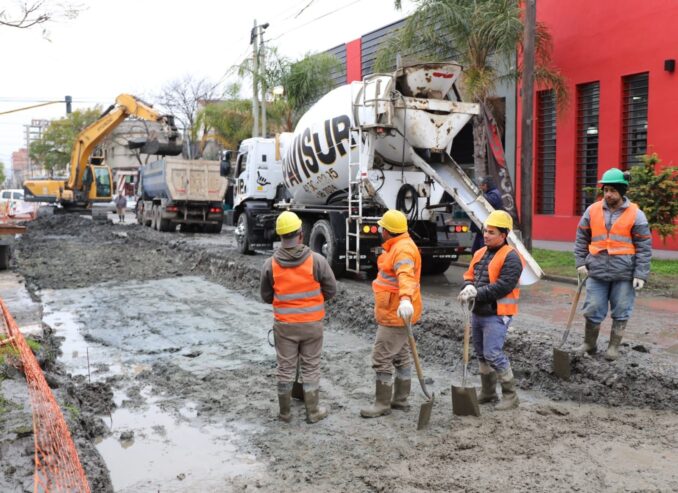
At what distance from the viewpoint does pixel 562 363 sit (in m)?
6.24

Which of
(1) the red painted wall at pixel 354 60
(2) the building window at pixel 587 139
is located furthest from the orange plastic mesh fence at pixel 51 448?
(1) the red painted wall at pixel 354 60

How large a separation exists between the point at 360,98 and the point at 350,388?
6374 millimetres

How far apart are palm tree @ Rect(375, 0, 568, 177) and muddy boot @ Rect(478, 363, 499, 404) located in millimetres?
9589

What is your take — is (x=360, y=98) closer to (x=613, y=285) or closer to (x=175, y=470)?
(x=613, y=285)

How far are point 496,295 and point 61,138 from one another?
213ft

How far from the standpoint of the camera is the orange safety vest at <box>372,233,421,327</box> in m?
5.18

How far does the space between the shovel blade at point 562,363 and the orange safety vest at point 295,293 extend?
2.41 meters

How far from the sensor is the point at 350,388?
6.28m

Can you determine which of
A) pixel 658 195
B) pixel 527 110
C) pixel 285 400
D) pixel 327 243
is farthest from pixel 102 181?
pixel 285 400

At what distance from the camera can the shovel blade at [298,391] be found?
19.3 ft

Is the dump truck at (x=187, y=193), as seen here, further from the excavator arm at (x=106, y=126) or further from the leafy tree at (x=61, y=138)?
the leafy tree at (x=61, y=138)

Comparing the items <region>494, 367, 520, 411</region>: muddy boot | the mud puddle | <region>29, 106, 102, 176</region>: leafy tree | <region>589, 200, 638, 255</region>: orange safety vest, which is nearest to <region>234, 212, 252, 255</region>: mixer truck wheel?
the mud puddle

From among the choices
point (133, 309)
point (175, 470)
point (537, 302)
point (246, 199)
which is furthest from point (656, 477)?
point (246, 199)

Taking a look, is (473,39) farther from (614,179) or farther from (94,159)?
(94,159)
